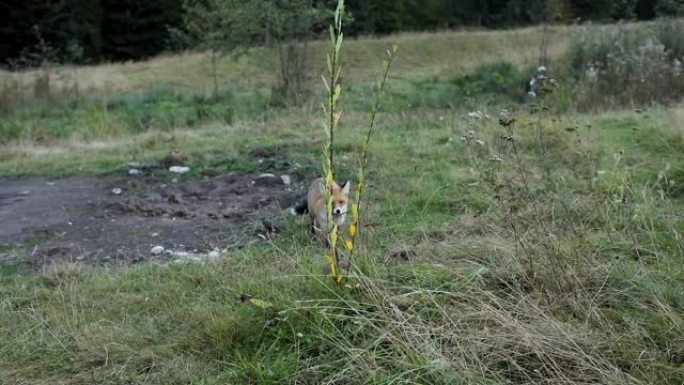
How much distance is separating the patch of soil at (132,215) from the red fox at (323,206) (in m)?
0.49

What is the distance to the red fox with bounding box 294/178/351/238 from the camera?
4.20m

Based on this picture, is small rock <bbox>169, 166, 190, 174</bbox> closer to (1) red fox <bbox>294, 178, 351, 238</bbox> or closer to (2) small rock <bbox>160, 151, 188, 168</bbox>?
(2) small rock <bbox>160, 151, 188, 168</bbox>

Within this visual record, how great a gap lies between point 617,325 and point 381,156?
4468mm

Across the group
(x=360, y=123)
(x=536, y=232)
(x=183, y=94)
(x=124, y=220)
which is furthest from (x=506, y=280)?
(x=183, y=94)

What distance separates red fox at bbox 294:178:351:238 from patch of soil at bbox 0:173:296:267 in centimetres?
49

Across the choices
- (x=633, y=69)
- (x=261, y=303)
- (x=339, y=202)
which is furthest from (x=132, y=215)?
(x=633, y=69)

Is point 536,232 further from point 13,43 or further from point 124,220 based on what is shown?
point 13,43

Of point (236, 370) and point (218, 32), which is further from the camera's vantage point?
point (218, 32)

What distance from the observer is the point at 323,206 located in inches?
174

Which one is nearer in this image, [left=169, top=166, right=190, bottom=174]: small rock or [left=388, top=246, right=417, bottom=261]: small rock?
[left=388, top=246, right=417, bottom=261]: small rock

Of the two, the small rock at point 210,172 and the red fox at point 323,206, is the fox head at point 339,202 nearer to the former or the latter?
the red fox at point 323,206

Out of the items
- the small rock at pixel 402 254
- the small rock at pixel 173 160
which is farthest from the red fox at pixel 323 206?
the small rock at pixel 173 160

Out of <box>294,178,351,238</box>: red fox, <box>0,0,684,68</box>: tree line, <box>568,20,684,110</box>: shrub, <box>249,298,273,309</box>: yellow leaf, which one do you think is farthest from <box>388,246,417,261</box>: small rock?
<box>0,0,684,68</box>: tree line

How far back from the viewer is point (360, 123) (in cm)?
1008
